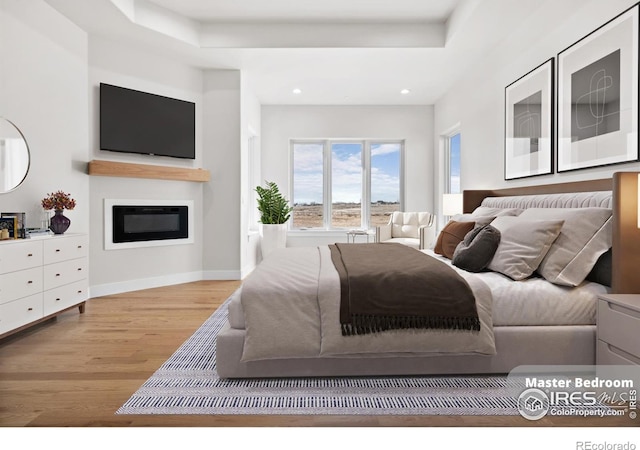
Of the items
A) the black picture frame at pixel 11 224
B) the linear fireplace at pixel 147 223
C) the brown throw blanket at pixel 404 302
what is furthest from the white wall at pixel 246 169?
the brown throw blanket at pixel 404 302

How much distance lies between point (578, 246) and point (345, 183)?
17.3ft

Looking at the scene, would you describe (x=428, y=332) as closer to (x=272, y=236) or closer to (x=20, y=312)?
(x=20, y=312)

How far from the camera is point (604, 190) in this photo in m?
2.69

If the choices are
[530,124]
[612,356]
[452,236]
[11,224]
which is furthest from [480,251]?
[11,224]

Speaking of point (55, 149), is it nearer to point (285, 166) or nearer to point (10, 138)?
point (10, 138)

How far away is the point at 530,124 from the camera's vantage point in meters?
3.71

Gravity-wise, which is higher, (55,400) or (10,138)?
(10,138)

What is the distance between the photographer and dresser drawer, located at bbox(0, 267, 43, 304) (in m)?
2.75

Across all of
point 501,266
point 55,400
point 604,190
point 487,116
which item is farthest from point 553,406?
A: point 487,116

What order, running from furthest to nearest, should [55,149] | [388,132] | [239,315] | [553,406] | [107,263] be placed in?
[388,132] → [107,263] → [55,149] → [239,315] → [553,406]

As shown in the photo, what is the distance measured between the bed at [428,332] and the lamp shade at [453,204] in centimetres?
251

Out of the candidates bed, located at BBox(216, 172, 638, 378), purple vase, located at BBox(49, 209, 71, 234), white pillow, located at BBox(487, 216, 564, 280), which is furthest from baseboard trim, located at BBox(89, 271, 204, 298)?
white pillow, located at BBox(487, 216, 564, 280)

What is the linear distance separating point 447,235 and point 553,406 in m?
1.71

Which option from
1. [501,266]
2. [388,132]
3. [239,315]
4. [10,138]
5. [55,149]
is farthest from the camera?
[388,132]
